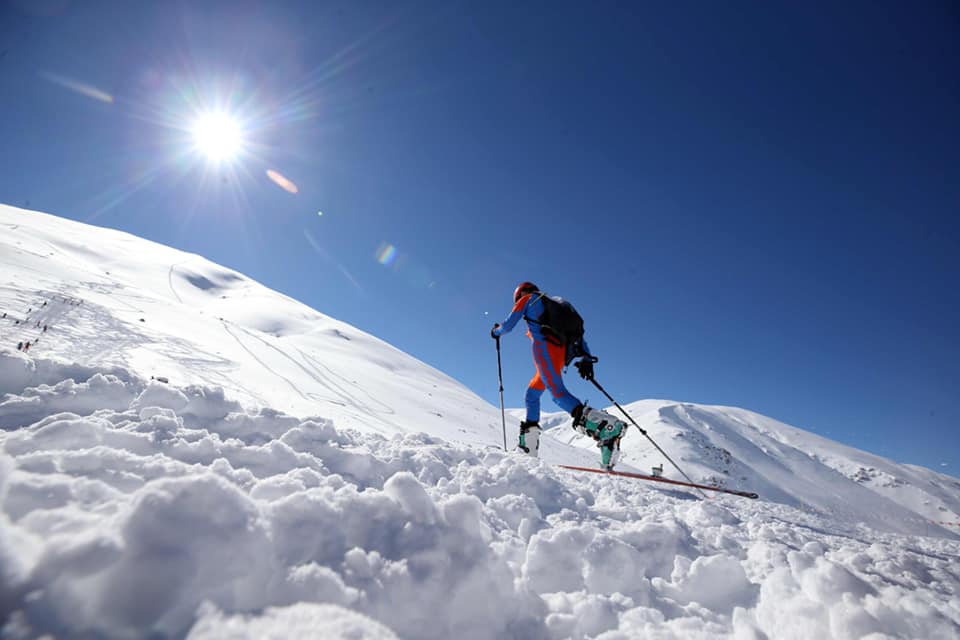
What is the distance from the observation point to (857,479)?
9731 centimetres

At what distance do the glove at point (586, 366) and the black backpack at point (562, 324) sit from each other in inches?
12.3

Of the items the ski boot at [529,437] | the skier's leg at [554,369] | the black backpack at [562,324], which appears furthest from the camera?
the ski boot at [529,437]

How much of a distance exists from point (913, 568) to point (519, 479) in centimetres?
265

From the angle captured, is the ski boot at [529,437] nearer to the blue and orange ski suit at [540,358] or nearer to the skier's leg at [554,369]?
the blue and orange ski suit at [540,358]

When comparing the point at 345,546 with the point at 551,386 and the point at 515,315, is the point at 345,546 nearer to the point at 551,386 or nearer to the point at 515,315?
the point at 551,386

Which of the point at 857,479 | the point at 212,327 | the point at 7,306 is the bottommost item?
the point at 857,479

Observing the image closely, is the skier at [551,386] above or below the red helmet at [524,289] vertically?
below

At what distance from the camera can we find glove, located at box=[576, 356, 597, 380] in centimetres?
642

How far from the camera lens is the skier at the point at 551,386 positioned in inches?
231

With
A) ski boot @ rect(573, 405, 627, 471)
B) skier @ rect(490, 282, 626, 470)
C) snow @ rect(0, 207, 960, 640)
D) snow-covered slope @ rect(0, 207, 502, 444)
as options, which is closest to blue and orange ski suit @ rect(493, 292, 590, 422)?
skier @ rect(490, 282, 626, 470)

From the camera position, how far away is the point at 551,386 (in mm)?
5883

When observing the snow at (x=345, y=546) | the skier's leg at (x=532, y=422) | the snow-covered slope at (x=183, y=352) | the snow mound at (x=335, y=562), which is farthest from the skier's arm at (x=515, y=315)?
the snow mound at (x=335, y=562)

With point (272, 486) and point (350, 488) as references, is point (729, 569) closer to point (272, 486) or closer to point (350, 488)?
point (350, 488)

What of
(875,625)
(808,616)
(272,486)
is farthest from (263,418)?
(875,625)
